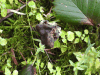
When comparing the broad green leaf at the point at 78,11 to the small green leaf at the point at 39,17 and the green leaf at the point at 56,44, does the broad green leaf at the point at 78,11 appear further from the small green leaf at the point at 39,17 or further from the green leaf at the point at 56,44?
the green leaf at the point at 56,44

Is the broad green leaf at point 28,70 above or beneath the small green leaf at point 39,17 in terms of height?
beneath

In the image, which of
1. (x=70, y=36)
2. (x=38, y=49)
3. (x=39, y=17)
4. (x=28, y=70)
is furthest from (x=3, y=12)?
(x=70, y=36)

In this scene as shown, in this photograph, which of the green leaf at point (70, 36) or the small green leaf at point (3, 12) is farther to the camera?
the green leaf at point (70, 36)

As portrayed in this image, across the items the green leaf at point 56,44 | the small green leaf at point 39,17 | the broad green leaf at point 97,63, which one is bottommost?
the broad green leaf at point 97,63

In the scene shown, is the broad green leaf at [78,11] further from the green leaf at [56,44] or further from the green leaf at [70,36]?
the green leaf at [56,44]

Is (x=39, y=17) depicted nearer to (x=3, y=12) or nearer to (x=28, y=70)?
(x=3, y=12)

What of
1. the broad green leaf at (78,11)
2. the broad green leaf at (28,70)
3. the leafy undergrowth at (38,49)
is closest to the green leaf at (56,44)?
the leafy undergrowth at (38,49)
